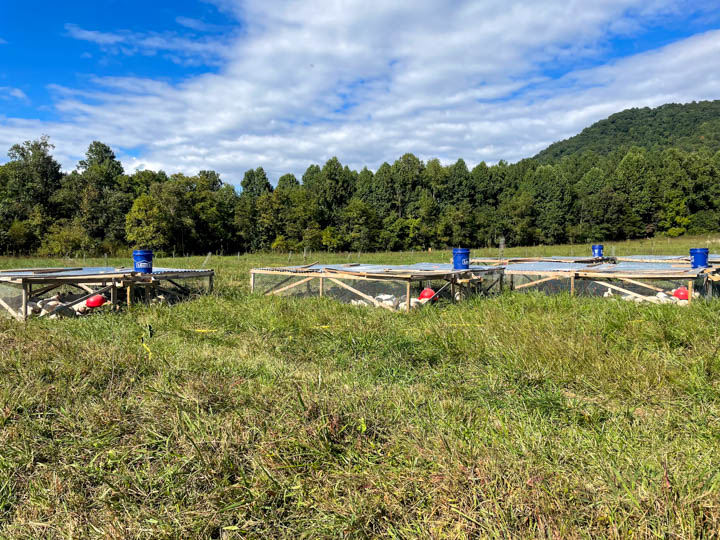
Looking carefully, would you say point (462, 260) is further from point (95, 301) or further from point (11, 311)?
point (11, 311)

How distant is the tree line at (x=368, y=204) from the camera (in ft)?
148

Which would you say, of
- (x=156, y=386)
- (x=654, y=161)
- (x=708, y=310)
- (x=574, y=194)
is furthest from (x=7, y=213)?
(x=654, y=161)

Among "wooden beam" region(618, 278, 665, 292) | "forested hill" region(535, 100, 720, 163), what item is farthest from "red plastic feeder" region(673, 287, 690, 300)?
"forested hill" region(535, 100, 720, 163)

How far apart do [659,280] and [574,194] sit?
5641cm

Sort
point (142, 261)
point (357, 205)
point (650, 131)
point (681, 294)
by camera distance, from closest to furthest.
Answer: point (681, 294) < point (142, 261) < point (357, 205) < point (650, 131)

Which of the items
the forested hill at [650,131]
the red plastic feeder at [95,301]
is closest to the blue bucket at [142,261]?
the red plastic feeder at [95,301]

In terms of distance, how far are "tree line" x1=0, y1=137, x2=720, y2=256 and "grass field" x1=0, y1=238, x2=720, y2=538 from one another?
43.3 m

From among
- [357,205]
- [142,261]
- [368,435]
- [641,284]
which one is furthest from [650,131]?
[368,435]

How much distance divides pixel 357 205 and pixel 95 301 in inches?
1857

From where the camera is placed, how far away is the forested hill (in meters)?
87.5

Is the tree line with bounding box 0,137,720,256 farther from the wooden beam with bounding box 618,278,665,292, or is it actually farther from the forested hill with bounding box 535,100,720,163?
the wooden beam with bounding box 618,278,665,292

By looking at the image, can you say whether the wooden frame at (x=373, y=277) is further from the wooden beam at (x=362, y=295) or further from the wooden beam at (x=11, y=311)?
the wooden beam at (x=11, y=311)

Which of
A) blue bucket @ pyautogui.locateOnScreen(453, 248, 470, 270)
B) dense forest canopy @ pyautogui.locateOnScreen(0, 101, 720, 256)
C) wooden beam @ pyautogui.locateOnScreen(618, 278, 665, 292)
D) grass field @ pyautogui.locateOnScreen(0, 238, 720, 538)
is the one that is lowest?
grass field @ pyautogui.locateOnScreen(0, 238, 720, 538)

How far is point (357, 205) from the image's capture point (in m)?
54.6
